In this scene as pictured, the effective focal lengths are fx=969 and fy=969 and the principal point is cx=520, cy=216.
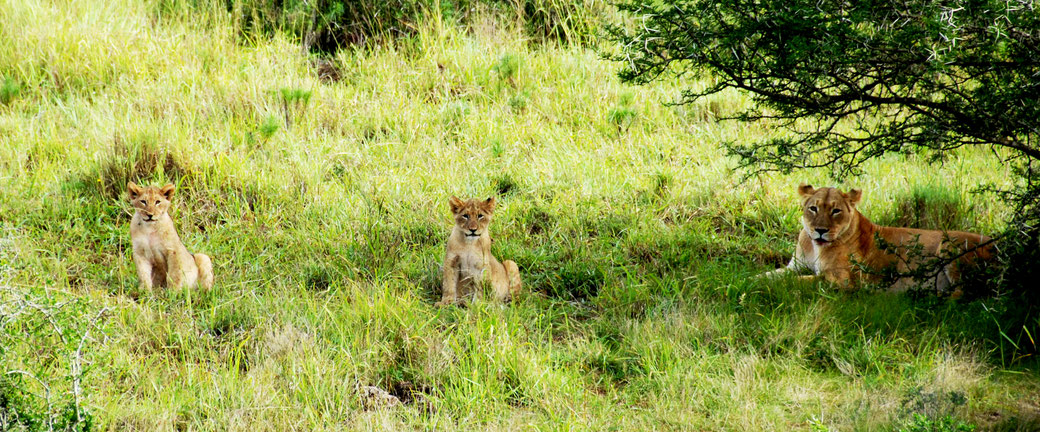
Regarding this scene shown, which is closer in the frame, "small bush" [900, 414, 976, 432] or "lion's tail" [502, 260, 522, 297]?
"small bush" [900, 414, 976, 432]

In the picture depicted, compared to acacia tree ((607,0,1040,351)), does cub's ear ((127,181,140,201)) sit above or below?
below

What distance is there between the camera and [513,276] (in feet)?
21.4

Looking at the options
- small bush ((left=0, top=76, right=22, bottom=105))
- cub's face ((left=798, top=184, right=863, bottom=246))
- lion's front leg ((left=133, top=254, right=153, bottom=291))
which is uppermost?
cub's face ((left=798, top=184, right=863, bottom=246))

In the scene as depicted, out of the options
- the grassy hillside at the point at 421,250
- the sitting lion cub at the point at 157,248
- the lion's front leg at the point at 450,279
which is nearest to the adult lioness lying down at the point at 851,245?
the grassy hillside at the point at 421,250

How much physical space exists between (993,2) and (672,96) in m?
4.85

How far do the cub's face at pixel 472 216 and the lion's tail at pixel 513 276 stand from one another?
0.34m

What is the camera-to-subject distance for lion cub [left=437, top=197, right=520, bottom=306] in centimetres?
622

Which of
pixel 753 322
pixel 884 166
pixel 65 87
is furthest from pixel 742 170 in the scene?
pixel 65 87

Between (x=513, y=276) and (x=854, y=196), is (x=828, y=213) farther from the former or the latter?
(x=513, y=276)

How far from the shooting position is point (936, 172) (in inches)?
337

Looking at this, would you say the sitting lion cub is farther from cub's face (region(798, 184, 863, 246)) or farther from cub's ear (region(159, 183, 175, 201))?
cub's face (region(798, 184, 863, 246))

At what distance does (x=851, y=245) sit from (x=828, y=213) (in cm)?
31

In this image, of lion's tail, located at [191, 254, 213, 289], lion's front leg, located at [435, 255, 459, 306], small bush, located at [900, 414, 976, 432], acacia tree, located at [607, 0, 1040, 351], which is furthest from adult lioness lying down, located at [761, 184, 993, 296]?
lion's tail, located at [191, 254, 213, 289]

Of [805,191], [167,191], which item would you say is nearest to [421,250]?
[167,191]
